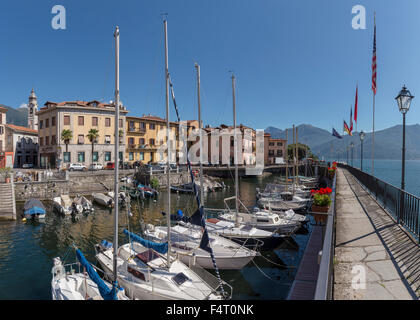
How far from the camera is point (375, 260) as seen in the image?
6.80m

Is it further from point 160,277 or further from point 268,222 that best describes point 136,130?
point 160,277

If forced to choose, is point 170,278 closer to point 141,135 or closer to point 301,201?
point 301,201

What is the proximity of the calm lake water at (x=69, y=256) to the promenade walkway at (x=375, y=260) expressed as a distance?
4.99 m

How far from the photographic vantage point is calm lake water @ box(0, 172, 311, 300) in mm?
12281

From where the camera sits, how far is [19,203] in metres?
30.1

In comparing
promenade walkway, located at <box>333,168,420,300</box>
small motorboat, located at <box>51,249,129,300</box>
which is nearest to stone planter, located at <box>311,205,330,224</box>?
promenade walkway, located at <box>333,168,420,300</box>

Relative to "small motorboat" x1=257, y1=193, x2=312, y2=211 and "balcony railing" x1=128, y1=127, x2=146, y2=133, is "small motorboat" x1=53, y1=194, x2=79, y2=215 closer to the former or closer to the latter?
"small motorboat" x1=257, y1=193, x2=312, y2=211

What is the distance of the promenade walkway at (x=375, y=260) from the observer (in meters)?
5.39

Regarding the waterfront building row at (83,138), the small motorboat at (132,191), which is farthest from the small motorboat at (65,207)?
the waterfront building row at (83,138)

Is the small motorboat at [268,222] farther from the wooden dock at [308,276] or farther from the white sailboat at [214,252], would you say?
the white sailboat at [214,252]

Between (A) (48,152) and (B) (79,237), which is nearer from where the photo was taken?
(B) (79,237)

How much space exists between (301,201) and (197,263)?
17.7 m

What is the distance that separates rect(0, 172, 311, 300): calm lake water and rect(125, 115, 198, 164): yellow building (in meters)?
31.7
